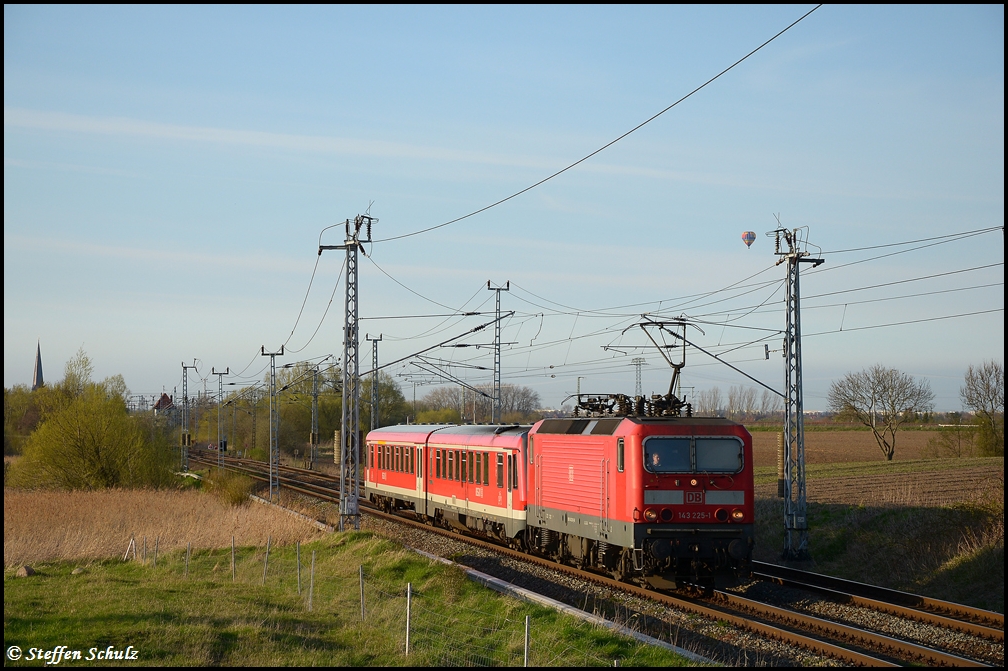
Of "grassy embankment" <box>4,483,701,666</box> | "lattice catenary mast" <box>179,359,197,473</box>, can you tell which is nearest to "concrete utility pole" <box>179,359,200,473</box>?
"lattice catenary mast" <box>179,359,197,473</box>

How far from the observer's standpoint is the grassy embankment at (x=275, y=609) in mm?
11789

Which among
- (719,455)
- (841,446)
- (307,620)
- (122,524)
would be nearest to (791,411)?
(719,455)

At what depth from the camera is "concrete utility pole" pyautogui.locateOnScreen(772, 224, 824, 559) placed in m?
21.2

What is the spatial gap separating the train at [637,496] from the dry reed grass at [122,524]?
8.82 meters

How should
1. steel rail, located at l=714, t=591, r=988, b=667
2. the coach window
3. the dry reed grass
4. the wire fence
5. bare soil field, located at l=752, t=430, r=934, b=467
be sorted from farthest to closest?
bare soil field, located at l=752, t=430, r=934, b=467 < the dry reed grass < the coach window < the wire fence < steel rail, located at l=714, t=591, r=988, b=667

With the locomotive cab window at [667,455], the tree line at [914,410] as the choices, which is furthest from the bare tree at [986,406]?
the locomotive cab window at [667,455]

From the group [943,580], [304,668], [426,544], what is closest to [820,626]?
[943,580]

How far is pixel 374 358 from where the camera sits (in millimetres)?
47188

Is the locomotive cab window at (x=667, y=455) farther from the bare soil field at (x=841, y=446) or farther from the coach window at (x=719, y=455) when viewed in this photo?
the bare soil field at (x=841, y=446)

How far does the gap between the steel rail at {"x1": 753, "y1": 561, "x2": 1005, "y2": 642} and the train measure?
6.37 ft

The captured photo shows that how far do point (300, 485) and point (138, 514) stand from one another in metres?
12.2

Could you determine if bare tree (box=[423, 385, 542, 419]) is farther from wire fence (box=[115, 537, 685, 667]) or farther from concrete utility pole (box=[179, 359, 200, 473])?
wire fence (box=[115, 537, 685, 667])

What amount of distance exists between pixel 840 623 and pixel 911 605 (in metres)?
1.80

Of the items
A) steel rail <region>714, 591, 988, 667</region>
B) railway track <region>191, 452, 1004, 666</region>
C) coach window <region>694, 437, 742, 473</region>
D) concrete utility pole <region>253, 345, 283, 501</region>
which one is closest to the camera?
steel rail <region>714, 591, 988, 667</region>
